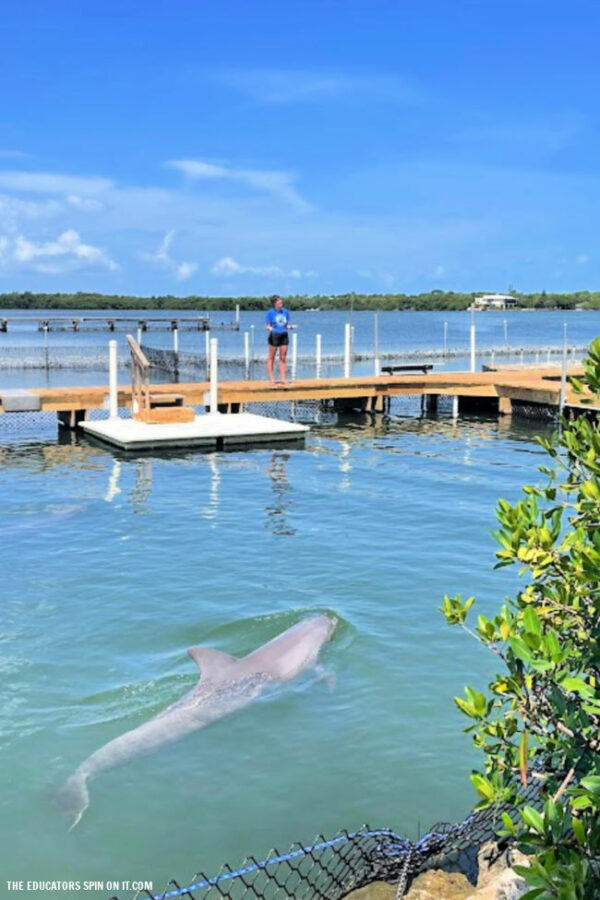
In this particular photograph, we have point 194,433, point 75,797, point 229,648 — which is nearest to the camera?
point 75,797

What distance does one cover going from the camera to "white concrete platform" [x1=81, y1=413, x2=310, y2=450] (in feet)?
64.5

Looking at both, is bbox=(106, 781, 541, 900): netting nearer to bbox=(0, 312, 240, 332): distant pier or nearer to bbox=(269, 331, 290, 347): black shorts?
bbox=(269, 331, 290, 347): black shorts

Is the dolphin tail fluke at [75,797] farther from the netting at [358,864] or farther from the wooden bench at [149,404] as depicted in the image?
the wooden bench at [149,404]

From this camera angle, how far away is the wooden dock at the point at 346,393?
2255cm

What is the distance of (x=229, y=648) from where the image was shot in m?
8.91

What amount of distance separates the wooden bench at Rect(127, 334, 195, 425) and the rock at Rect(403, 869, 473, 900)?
16.5 m

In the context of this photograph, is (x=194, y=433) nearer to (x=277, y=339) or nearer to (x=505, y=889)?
(x=277, y=339)

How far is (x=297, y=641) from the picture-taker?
856 centimetres

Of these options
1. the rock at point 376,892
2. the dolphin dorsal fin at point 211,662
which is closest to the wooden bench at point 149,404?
the dolphin dorsal fin at point 211,662

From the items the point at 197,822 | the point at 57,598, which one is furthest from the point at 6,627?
the point at 197,822

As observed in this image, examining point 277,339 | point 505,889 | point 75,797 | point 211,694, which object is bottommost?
point 75,797

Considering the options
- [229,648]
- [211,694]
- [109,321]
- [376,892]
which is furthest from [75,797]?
[109,321]

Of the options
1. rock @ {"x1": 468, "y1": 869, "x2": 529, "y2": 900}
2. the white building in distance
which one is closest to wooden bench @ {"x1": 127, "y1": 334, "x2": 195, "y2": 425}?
rock @ {"x1": 468, "y1": 869, "x2": 529, "y2": 900}

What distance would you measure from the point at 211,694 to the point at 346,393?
18992mm
